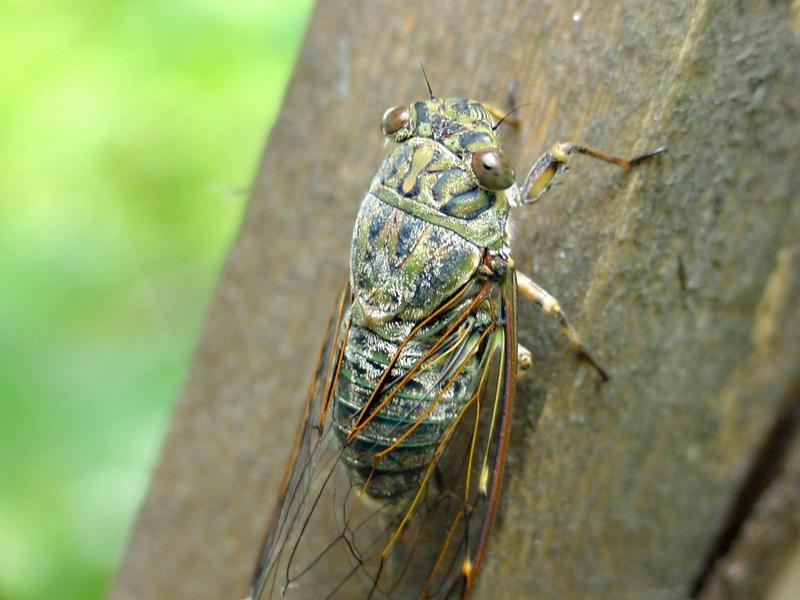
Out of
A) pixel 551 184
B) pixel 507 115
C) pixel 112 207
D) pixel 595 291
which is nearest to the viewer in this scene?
pixel 595 291

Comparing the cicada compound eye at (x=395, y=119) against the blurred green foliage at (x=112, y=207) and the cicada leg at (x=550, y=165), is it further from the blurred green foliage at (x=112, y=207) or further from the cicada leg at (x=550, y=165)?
the blurred green foliage at (x=112, y=207)

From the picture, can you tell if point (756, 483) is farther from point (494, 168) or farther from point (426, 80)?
point (426, 80)

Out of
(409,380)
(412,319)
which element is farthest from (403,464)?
(412,319)

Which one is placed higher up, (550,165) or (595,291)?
(550,165)

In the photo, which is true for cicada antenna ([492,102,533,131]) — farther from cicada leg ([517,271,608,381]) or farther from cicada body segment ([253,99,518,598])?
cicada leg ([517,271,608,381])

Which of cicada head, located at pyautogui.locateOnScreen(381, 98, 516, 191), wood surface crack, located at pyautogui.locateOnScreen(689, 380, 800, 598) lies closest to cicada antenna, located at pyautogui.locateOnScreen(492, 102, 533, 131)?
cicada head, located at pyautogui.locateOnScreen(381, 98, 516, 191)

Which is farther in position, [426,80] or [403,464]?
[426,80]

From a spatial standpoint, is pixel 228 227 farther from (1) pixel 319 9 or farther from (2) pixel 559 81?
(2) pixel 559 81
